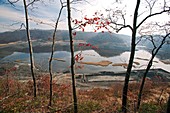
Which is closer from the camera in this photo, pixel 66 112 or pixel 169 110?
pixel 169 110

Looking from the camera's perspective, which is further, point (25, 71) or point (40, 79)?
point (25, 71)

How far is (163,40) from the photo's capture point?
16062 mm

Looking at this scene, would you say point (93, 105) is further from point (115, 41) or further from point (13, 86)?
point (115, 41)

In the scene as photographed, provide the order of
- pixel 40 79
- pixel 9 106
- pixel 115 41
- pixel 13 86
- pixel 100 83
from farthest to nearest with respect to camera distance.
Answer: pixel 115 41, pixel 100 83, pixel 40 79, pixel 13 86, pixel 9 106

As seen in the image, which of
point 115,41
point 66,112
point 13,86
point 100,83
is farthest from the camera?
point 115,41

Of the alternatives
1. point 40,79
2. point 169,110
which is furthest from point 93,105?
point 40,79

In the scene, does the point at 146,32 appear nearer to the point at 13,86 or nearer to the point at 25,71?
the point at 13,86

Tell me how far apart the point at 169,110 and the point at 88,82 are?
112 ft

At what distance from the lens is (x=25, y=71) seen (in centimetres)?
4572

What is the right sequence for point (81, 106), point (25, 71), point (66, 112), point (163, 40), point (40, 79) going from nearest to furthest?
point (66, 112), point (81, 106), point (163, 40), point (40, 79), point (25, 71)

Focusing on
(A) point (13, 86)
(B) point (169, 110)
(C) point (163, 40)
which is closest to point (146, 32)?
(C) point (163, 40)

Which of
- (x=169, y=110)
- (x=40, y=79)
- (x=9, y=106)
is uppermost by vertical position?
(x=169, y=110)

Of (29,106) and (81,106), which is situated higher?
(29,106)

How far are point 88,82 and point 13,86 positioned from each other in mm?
21061
